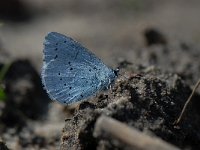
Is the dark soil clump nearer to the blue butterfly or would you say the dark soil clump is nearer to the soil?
the soil

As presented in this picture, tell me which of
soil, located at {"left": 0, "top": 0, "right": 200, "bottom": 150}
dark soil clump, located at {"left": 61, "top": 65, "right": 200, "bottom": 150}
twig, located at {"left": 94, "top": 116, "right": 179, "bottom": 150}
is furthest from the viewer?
soil, located at {"left": 0, "top": 0, "right": 200, "bottom": 150}

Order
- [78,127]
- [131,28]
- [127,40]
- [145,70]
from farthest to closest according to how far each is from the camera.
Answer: [131,28]
[127,40]
[145,70]
[78,127]

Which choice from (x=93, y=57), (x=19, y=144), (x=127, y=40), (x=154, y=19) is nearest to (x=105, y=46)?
(x=127, y=40)

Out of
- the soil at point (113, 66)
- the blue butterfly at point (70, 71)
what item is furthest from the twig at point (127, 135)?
the blue butterfly at point (70, 71)

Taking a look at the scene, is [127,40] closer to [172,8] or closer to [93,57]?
[172,8]

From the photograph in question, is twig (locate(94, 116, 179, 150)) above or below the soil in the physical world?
below

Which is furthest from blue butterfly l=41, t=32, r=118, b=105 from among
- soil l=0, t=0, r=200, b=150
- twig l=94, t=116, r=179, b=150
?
twig l=94, t=116, r=179, b=150

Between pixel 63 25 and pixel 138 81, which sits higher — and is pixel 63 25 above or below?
above
